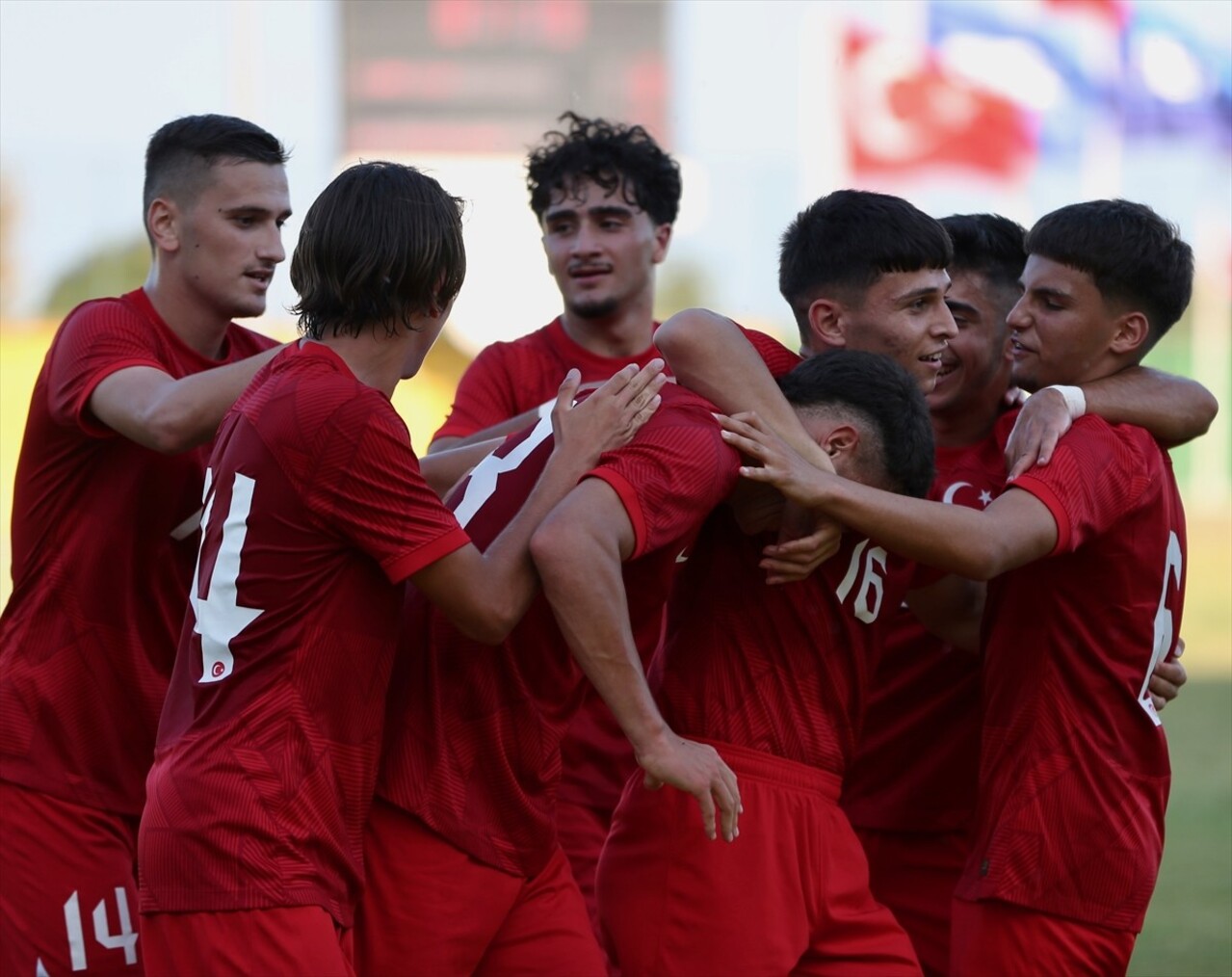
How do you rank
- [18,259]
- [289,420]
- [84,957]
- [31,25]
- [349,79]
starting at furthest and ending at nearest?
1. [349,79]
2. [31,25]
3. [18,259]
4. [84,957]
5. [289,420]

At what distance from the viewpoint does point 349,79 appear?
32969 mm

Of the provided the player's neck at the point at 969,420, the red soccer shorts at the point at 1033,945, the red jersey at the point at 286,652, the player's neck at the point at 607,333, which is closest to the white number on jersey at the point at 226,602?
the red jersey at the point at 286,652

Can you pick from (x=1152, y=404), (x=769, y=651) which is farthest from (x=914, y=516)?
(x=1152, y=404)

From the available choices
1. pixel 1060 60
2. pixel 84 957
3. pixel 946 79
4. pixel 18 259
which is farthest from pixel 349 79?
pixel 84 957

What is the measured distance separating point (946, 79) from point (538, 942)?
32.6 metres

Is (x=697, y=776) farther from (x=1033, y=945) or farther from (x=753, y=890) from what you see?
→ (x=1033, y=945)

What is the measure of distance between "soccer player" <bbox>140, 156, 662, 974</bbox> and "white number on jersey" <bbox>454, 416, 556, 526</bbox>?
299 mm

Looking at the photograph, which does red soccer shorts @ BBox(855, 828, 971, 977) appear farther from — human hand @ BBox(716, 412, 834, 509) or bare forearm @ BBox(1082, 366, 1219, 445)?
human hand @ BBox(716, 412, 834, 509)

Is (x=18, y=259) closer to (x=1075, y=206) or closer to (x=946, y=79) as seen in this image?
(x=946, y=79)

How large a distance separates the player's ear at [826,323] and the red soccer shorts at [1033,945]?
144 centimetres

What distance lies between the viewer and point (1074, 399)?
14.3ft

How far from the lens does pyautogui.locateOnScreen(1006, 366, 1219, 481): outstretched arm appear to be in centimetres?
419

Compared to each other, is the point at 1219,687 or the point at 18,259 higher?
the point at 18,259

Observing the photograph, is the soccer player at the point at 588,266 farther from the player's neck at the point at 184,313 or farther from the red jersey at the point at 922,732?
the red jersey at the point at 922,732
